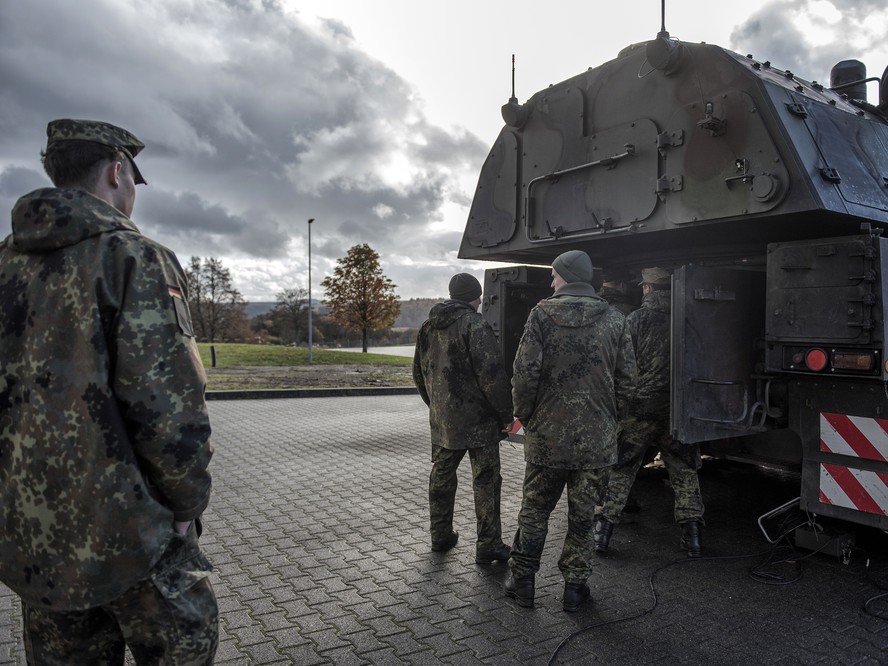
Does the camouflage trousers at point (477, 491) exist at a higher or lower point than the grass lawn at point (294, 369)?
higher

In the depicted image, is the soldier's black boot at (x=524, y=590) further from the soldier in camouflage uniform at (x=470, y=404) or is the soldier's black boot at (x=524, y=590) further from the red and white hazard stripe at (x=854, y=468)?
the red and white hazard stripe at (x=854, y=468)

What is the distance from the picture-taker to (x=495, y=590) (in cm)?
387

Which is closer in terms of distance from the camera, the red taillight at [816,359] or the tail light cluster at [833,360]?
the tail light cluster at [833,360]

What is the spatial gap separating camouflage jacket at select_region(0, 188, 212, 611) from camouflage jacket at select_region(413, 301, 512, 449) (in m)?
2.53

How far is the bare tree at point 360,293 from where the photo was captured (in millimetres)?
33938

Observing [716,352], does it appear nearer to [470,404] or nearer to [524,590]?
[470,404]

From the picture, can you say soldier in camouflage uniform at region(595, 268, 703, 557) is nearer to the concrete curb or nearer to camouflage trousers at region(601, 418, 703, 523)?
camouflage trousers at region(601, 418, 703, 523)

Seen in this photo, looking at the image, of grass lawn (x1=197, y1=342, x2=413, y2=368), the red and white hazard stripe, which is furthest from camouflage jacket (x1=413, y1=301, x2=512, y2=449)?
grass lawn (x1=197, y1=342, x2=413, y2=368)

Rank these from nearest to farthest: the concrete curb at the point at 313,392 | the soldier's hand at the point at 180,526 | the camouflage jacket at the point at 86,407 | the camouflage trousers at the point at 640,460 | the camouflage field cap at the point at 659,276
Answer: the camouflage jacket at the point at 86,407 < the soldier's hand at the point at 180,526 < the camouflage trousers at the point at 640,460 < the camouflage field cap at the point at 659,276 < the concrete curb at the point at 313,392

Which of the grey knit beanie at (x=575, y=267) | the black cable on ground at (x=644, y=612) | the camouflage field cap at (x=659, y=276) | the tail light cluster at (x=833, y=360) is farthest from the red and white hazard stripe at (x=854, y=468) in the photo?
the grey knit beanie at (x=575, y=267)

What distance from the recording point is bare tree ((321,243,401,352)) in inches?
1336

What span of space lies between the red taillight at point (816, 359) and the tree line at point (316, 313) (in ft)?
100

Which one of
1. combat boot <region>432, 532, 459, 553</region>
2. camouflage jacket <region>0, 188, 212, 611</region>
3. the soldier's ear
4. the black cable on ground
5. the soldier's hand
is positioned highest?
the soldier's ear

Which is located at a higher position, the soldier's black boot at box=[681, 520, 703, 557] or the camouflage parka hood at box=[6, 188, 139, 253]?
the camouflage parka hood at box=[6, 188, 139, 253]
